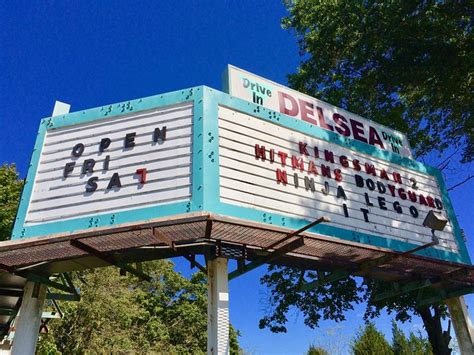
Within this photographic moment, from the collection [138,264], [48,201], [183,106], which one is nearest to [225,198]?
[183,106]

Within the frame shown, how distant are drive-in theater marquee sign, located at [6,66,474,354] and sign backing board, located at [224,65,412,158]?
5cm

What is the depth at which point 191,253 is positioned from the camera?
690cm

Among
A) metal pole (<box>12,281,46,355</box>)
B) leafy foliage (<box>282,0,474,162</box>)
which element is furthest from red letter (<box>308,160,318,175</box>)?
leafy foliage (<box>282,0,474,162</box>)

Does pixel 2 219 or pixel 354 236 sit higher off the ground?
pixel 2 219

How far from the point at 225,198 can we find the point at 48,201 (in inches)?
122

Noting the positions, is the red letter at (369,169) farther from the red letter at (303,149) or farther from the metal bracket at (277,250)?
the metal bracket at (277,250)

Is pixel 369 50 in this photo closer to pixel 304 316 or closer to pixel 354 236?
pixel 354 236

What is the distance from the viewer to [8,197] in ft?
78.5

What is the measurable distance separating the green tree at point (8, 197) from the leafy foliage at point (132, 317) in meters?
4.55

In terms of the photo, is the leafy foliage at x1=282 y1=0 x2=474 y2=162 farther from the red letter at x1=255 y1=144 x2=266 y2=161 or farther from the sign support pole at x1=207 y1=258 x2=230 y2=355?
the sign support pole at x1=207 y1=258 x2=230 y2=355

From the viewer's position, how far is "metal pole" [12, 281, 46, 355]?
688 centimetres

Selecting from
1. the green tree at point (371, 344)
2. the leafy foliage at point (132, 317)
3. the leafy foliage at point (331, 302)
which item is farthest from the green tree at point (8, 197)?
the green tree at point (371, 344)

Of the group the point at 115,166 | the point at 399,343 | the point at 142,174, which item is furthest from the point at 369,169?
the point at 399,343

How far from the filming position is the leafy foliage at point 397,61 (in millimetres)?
13141
